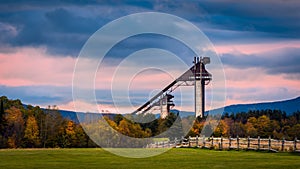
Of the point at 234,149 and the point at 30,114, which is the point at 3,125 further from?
the point at 234,149

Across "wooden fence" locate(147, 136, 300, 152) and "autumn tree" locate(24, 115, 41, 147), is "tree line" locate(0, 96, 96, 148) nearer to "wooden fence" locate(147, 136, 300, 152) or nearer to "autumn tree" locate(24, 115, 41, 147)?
"autumn tree" locate(24, 115, 41, 147)

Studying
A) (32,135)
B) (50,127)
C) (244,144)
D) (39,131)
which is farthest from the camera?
(50,127)

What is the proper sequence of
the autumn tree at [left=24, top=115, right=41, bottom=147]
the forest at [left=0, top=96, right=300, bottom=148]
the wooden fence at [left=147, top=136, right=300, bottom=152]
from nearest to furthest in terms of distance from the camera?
the wooden fence at [left=147, top=136, right=300, bottom=152]
the forest at [left=0, top=96, right=300, bottom=148]
the autumn tree at [left=24, top=115, right=41, bottom=147]

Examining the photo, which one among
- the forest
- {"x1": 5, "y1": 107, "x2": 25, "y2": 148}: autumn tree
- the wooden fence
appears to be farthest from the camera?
the forest

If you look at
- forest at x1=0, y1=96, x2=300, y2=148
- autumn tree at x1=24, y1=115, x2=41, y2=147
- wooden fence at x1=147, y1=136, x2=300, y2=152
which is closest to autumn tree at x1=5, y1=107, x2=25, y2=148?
forest at x1=0, y1=96, x2=300, y2=148

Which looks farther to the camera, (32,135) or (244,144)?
(32,135)

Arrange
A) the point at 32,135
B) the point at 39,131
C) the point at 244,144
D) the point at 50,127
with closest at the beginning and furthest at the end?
the point at 244,144
the point at 32,135
the point at 39,131
the point at 50,127

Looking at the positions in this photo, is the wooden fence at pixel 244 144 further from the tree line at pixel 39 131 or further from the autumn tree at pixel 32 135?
the autumn tree at pixel 32 135

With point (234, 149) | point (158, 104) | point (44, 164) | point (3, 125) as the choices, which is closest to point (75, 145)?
point (3, 125)

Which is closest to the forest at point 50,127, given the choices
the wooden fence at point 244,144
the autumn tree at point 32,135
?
the autumn tree at point 32,135

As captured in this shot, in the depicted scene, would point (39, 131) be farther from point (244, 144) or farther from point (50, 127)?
point (244, 144)

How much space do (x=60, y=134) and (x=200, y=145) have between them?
24.1 metres

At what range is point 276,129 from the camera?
373 ft

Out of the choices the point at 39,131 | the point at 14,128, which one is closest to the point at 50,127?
the point at 39,131
